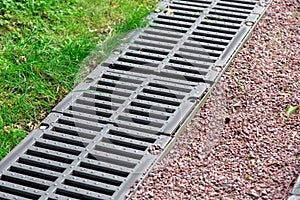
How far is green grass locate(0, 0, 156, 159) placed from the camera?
15.0ft

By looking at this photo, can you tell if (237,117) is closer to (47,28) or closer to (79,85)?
(79,85)

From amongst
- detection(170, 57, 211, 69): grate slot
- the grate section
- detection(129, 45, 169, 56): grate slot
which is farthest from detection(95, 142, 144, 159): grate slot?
detection(129, 45, 169, 56): grate slot

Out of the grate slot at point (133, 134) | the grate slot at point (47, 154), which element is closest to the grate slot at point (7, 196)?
the grate slot at point (47, 154)

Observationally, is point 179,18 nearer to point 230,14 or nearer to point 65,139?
point 230,14

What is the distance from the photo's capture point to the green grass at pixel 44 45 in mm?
4586

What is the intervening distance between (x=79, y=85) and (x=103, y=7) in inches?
48.8

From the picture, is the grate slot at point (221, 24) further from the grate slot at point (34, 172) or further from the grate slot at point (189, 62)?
the grate slot at point (34, 172)

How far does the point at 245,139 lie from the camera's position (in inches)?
170

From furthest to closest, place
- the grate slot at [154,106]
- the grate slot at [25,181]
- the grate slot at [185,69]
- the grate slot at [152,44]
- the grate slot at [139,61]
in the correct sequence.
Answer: the grate slot at [152,44] < the grate slot at [139,61] < the grate slot at [185,69] < the grate slot at [154,106] < the grate slot at [25,181]

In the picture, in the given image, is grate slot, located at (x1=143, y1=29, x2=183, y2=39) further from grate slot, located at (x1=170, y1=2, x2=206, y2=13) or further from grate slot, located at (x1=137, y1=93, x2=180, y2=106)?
grate slot, located at (x1=137, y1=93, x2=180, y2=106)

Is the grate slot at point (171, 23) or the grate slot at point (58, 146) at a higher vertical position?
the grate slot at point (171, 23)

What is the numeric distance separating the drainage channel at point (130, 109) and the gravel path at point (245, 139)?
0.10m

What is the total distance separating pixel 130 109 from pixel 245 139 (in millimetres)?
807

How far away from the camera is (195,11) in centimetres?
590
